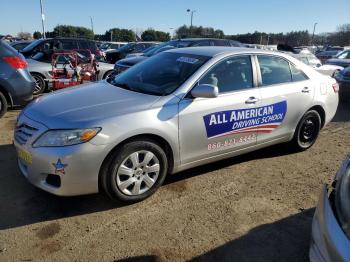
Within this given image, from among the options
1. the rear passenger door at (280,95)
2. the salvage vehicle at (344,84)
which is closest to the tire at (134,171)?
the rear passenger door at (280,95)

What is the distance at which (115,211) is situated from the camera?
353 cm

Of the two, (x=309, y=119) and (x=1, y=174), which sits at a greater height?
(x=309, y=119)

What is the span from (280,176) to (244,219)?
4.16ft

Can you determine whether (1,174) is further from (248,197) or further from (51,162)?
(248,197)

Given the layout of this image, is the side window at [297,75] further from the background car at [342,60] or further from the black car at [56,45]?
the background car at [342,60]

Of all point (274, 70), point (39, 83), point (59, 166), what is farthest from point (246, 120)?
point (39, 83)

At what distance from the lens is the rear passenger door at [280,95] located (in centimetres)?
451

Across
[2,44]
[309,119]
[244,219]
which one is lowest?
[244,219]

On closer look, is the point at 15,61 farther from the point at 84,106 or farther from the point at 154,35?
the point at 154,35

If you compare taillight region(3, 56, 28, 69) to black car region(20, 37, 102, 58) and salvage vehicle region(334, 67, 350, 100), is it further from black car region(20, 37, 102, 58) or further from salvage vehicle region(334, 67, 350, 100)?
salvage vehicle region(334, 67, 350, 100)

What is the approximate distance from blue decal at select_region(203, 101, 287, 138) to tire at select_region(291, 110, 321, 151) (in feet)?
1.86

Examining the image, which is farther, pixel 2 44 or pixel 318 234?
pixel 2 44

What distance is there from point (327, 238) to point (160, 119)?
1.99m

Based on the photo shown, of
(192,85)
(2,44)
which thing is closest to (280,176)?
(192,85)
